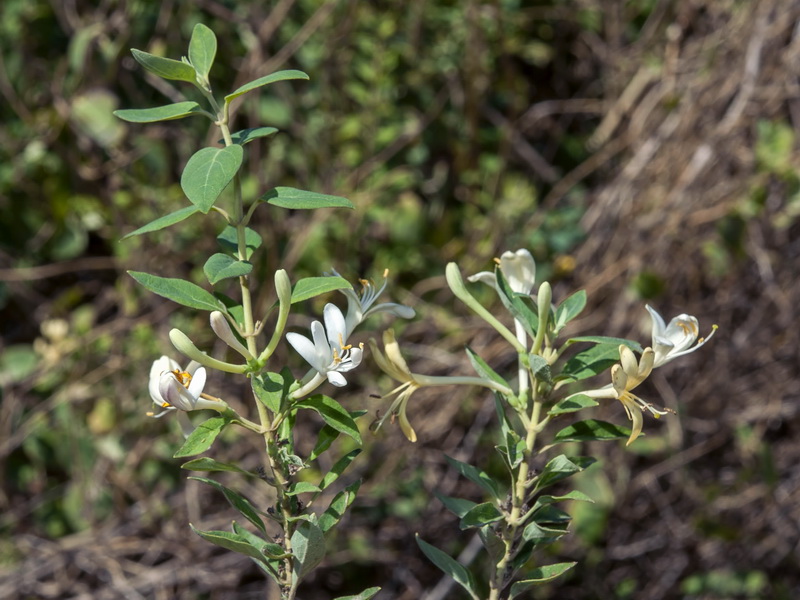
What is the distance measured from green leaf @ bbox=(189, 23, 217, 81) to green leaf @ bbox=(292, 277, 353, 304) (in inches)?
6.4

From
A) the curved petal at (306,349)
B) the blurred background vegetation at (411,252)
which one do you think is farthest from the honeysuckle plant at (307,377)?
the blurred background vegetation at (411,252)

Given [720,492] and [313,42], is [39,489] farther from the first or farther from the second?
[720,492]

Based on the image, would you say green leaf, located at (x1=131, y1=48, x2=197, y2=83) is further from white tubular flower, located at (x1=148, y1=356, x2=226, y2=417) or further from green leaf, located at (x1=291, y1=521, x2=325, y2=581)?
green leaf, located at (x1=291, y1=521, x2=325, y2=581)

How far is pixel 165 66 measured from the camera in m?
0.55

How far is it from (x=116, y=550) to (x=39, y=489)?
0.27 metres

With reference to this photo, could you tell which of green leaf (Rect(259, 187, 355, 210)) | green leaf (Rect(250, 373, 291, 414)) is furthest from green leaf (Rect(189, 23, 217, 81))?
green leaf (Rect(250, 373, 291, 414))

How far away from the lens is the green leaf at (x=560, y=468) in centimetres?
58

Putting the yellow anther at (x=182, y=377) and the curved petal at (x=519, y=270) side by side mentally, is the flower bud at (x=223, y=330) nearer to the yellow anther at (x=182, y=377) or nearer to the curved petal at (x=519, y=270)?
the yellow anther at (x=182, y=377)

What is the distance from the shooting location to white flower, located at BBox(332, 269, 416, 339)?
0.60 meters

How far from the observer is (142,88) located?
2238 mm

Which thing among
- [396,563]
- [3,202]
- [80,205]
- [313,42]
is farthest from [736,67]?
[3,202]

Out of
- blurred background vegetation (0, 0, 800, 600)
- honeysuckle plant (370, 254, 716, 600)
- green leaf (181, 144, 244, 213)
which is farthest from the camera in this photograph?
blurred background vegetation (0, 0, 800, 600)

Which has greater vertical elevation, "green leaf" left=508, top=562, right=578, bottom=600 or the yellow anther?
the yellow anther

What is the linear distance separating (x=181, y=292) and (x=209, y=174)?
0.08m
